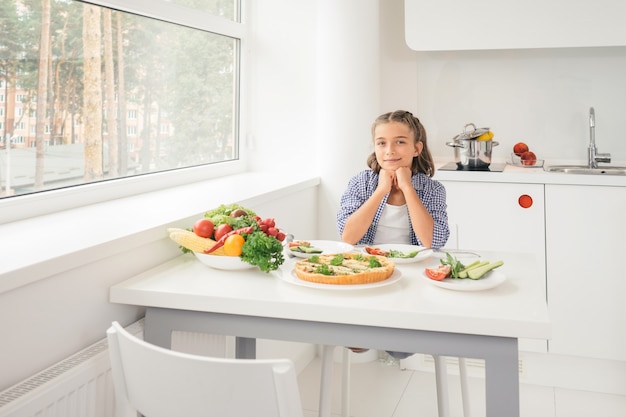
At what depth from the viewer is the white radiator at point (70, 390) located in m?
1.37

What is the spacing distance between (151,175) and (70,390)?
1.35m

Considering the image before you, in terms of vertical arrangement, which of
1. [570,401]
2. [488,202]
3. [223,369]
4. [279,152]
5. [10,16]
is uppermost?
[10,16]

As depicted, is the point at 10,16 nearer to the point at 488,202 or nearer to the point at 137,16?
the point at 137,16

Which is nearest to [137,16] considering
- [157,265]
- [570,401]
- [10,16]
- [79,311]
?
[10,16]

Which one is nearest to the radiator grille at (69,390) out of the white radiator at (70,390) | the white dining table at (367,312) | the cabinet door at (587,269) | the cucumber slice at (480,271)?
the white radiator at (70,390)

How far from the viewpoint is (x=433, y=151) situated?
12.6 ft

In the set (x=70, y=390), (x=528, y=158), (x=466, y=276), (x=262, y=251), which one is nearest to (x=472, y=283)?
(x=466, y=276)

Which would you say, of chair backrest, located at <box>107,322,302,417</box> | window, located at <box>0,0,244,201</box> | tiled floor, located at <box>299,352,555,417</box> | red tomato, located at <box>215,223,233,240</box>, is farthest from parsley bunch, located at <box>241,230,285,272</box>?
tiled floor, located at <box>299,352,555,417</box>

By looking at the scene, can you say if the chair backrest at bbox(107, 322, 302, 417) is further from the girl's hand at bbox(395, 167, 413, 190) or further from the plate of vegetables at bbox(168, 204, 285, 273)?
the girl's hand at bbox(395, 167, 413, 190)

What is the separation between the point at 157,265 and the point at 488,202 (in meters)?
1.74

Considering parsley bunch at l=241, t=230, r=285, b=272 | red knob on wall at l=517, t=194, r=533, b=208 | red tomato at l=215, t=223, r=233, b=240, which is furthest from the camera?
red knob on wall at l=517, t=194, r=533, b=208

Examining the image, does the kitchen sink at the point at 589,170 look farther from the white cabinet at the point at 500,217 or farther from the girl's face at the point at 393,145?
the girl's face at the point at 393,145

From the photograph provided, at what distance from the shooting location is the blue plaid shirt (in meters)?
2.35

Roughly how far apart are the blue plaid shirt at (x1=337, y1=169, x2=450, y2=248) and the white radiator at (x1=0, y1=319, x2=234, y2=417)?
A: 2.90 feet
